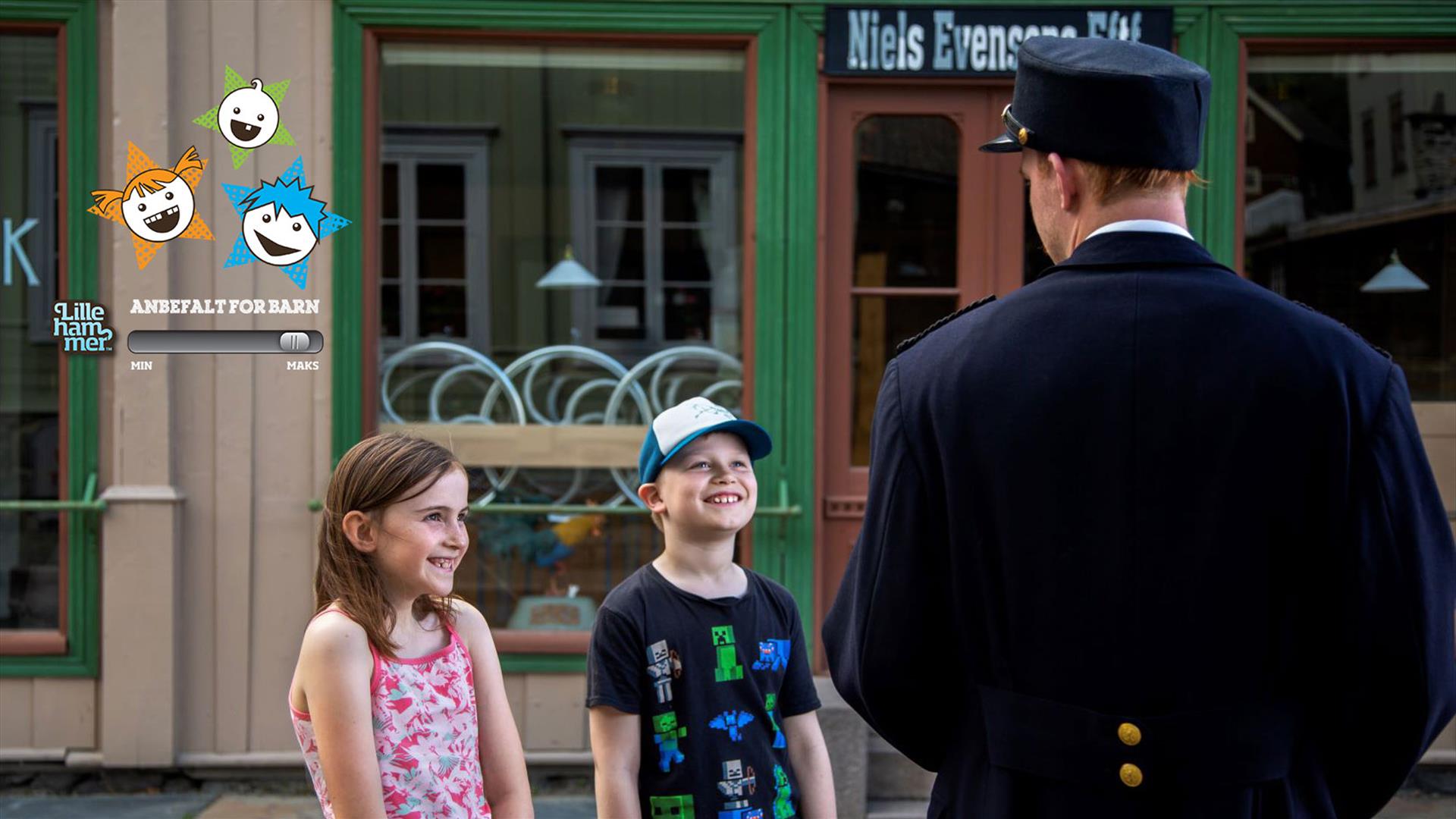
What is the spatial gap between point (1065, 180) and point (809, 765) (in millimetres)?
1474

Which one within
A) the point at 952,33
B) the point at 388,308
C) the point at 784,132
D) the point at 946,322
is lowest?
the point at 946,322

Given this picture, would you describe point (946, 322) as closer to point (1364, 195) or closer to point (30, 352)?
point (1364, 195)

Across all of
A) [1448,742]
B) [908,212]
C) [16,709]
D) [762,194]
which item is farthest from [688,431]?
[1448,742]

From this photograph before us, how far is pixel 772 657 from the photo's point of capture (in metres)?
2.95

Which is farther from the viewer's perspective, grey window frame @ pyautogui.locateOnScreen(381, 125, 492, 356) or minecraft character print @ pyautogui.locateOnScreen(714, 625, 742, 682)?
grey window frame @ pyautogui.locateOnScreen(381, 125, 492, 356)

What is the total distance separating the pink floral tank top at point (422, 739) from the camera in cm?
252

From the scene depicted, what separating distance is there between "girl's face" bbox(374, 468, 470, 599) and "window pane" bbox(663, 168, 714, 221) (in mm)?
3481

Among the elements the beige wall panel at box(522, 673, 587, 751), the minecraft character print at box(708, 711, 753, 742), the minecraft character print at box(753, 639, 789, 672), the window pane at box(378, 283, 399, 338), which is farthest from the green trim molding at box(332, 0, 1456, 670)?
the minecraft character print at box(708, 711, 753, 742)

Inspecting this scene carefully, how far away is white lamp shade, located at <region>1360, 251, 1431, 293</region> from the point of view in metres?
6.02

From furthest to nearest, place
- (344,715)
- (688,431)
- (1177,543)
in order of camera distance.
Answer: (688,431)
(344,715)
(1177,543)

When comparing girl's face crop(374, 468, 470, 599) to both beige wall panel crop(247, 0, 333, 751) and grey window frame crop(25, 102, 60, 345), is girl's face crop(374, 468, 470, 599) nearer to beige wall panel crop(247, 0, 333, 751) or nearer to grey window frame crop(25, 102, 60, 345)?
beige wall panel crop(247, 0, 333, 751)

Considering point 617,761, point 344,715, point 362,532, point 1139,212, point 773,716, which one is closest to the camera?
point 1139,212

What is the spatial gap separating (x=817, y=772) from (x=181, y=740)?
3.82m

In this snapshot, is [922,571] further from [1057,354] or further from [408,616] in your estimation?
[408,616]
